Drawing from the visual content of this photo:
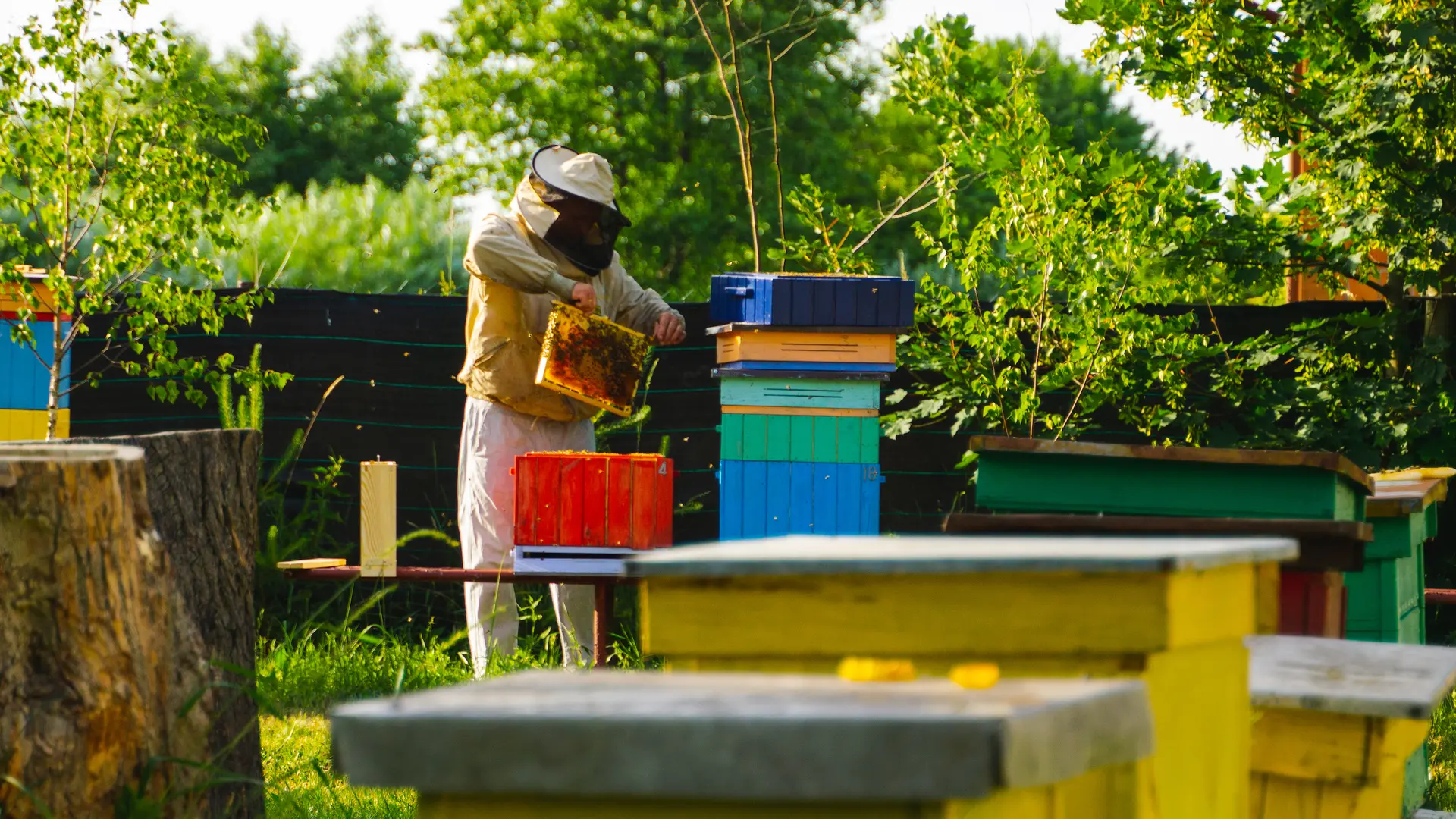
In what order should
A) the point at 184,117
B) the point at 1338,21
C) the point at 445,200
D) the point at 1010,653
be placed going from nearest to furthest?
the point at 1010,653, the point at 1338,21, the point at 184,117, the point at 445,200

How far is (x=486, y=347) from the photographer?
5.14m

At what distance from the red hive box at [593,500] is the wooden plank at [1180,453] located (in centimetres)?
182

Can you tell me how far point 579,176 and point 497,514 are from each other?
1.15 m

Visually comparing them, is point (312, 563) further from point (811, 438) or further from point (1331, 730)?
point (1331, 730)

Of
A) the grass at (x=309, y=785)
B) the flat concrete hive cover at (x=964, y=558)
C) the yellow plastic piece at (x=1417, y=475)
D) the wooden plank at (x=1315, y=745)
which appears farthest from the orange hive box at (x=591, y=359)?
the flat concrete hive cover at (x=964, y=558)

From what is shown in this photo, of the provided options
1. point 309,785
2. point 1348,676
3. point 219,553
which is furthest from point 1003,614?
point 309,785

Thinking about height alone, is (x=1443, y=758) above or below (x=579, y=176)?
below

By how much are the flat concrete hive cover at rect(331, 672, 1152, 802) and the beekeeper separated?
3806 millimetres

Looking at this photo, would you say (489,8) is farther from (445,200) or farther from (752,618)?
(752,618)

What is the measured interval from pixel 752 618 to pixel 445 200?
24445mm

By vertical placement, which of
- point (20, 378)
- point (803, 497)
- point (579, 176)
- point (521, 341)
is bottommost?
point (803, 497)

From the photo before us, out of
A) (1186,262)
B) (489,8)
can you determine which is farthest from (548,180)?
(489,8)

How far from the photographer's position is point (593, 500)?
4.59 m

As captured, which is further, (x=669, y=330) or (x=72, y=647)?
(x=669, y=330)
